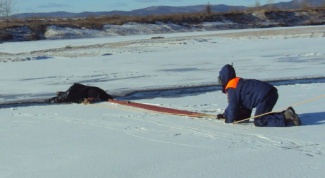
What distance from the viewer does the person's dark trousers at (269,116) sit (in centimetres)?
933

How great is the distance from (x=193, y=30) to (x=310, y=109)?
143ft

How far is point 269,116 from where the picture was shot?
9.43m

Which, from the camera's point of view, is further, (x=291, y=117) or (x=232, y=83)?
(x=232, y=83)

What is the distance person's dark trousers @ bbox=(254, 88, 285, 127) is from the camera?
30.6 feet

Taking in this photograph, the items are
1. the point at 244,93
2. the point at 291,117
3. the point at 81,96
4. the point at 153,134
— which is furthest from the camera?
the point at 81,96

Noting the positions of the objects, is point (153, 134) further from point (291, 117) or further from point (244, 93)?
point (291, 117)

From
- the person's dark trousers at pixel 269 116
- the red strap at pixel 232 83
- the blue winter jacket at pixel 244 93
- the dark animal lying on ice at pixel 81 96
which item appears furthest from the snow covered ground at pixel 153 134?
the red strap at pixel 232 83

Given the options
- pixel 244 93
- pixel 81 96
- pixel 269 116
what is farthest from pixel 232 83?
pixel 81 96


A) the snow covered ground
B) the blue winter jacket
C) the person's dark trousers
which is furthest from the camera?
the blue winter jacket

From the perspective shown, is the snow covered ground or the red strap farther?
the red strap

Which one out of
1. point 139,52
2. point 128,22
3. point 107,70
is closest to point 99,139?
point 107,70

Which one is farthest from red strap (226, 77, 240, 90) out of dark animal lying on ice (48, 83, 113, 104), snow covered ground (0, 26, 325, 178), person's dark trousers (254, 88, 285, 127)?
dark animal lying on ice (48, 83, 113, 104)

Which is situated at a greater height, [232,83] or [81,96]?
[232,83]

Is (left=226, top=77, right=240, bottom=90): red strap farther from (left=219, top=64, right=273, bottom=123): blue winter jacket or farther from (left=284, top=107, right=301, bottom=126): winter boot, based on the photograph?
(left=284, top=107, right=301, bottom=126): winter boot
